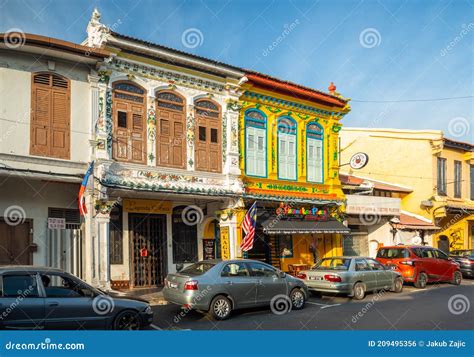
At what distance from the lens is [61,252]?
16.3 meters

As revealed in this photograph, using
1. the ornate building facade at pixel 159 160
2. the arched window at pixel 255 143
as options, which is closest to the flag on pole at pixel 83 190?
the ornate building facade at pixel 159 160

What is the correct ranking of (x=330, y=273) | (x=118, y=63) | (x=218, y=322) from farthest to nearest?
(x=118, y=63) < (x=330, y=273) < (x=218, y=322)

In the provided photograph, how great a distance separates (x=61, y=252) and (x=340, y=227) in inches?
480

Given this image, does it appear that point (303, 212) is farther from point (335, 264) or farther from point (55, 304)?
point (55, 304)

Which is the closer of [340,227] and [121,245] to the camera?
[121,245]

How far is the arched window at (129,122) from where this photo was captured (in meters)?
16.6

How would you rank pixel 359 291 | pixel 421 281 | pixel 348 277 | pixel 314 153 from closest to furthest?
pixel 348 277, pixel 359 291, pixel 421 281, pixel 314 153

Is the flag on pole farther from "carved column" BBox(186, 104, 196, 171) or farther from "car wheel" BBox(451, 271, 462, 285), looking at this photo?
"car wheel" BBox(451, 271, 462, 285)

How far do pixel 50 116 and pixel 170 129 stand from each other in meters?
4.32

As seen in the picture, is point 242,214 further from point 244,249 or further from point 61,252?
point 61,252

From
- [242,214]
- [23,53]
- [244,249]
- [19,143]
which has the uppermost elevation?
[23,53]

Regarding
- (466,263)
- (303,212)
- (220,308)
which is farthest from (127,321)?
(466,263)

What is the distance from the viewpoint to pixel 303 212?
21.5 m

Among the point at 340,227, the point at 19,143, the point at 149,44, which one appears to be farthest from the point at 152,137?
the point at 340,227
